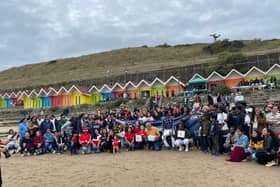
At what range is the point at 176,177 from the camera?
26.7 ft

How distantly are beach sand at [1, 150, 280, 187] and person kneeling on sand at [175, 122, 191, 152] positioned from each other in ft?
1.30

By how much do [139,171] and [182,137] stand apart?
3.33 meters

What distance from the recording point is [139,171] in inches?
349

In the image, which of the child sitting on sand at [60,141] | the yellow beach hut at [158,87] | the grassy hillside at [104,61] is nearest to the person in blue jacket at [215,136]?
the child sitting on sand at [60,141]

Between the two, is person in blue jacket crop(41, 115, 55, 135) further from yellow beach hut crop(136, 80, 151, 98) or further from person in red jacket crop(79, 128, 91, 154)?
yellow beach hut crop(136, 80, 151, 98)

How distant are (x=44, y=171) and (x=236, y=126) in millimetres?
6016

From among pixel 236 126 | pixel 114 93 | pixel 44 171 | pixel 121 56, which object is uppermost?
pixel 121 56

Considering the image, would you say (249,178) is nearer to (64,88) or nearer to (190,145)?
(190,145)

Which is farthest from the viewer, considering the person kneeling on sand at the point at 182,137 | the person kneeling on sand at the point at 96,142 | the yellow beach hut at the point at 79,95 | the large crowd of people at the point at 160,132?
the yellow beach hut at the point at 79,95

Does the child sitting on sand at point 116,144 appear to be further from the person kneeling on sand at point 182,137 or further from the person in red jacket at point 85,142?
the person kneeling on sand at point 182,137

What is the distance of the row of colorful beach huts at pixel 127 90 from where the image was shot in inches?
1277

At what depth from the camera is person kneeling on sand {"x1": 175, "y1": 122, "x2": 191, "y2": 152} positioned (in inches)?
462

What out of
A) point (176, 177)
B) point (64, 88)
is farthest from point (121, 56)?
point (176, 177)

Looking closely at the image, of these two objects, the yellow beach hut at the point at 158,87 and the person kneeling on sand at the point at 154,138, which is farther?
the yellow beach hut at the point at 158,87
